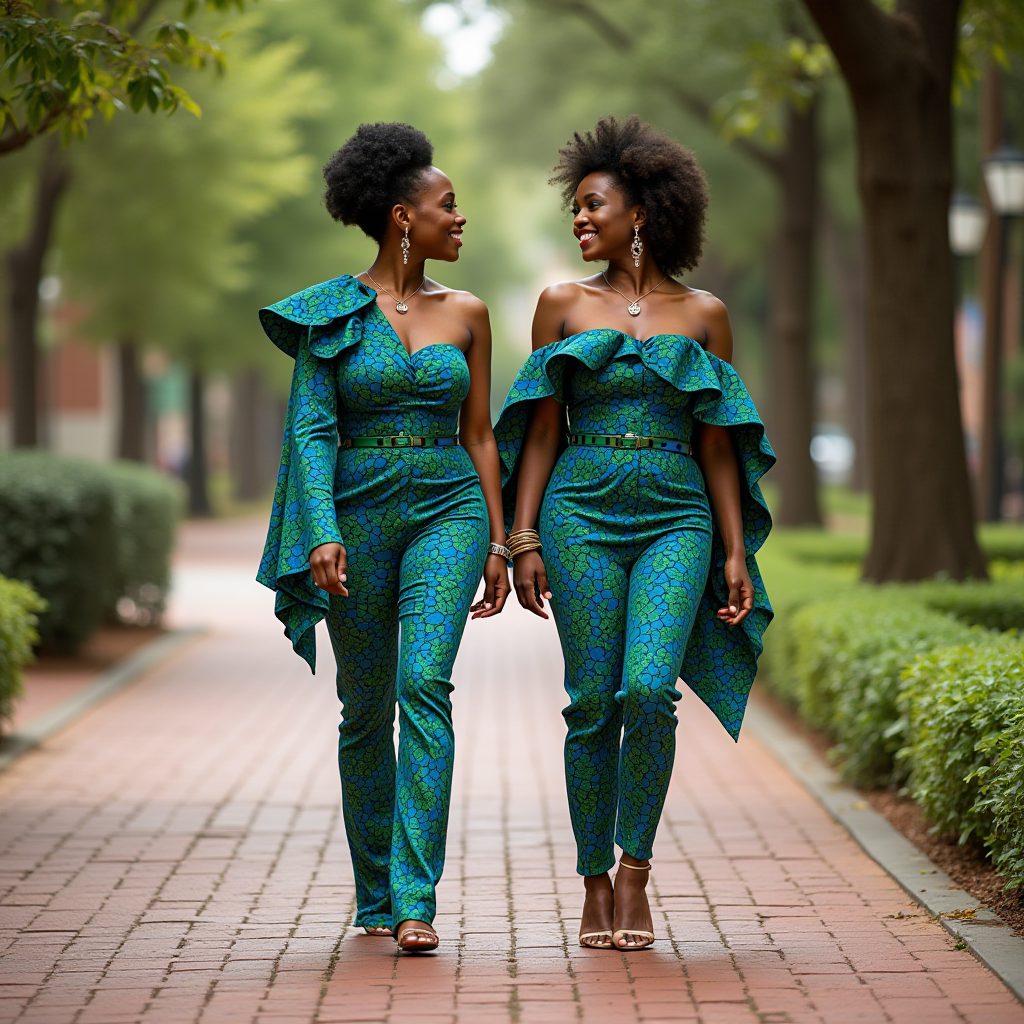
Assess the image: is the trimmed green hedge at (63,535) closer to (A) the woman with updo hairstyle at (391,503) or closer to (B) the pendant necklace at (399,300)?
(A) the woman with updo hairstyle at (391,503)

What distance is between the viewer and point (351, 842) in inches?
190

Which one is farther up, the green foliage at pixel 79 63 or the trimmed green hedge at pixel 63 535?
the green foliage at pixel 79 63

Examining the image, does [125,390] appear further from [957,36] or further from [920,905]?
[920,905]

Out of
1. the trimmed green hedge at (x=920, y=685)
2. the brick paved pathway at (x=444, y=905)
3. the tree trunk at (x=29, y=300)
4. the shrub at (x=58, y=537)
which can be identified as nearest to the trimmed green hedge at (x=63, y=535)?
the shrub at (x=58, y=537)

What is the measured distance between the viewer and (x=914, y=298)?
384 inches

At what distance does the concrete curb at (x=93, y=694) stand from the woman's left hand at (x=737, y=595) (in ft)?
15.1

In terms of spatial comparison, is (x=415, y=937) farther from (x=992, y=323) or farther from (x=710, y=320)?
(x=992, y=323)

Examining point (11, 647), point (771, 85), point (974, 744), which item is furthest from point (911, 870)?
point (771, 85)

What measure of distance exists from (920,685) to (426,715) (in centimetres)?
247

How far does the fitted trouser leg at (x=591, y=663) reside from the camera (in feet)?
15.0

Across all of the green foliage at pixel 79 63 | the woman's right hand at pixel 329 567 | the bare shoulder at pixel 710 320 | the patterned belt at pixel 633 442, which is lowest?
the woman's right hand at pixel 329 567

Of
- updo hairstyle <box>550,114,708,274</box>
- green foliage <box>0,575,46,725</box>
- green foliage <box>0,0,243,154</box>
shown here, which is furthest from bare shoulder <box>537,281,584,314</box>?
green foliage <box>0,575,46,725</box>

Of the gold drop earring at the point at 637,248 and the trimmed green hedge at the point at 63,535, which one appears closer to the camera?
the gold drop earring at the point at 637,248

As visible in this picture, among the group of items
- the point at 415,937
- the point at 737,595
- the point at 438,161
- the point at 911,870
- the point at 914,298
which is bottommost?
the point at 911,870
